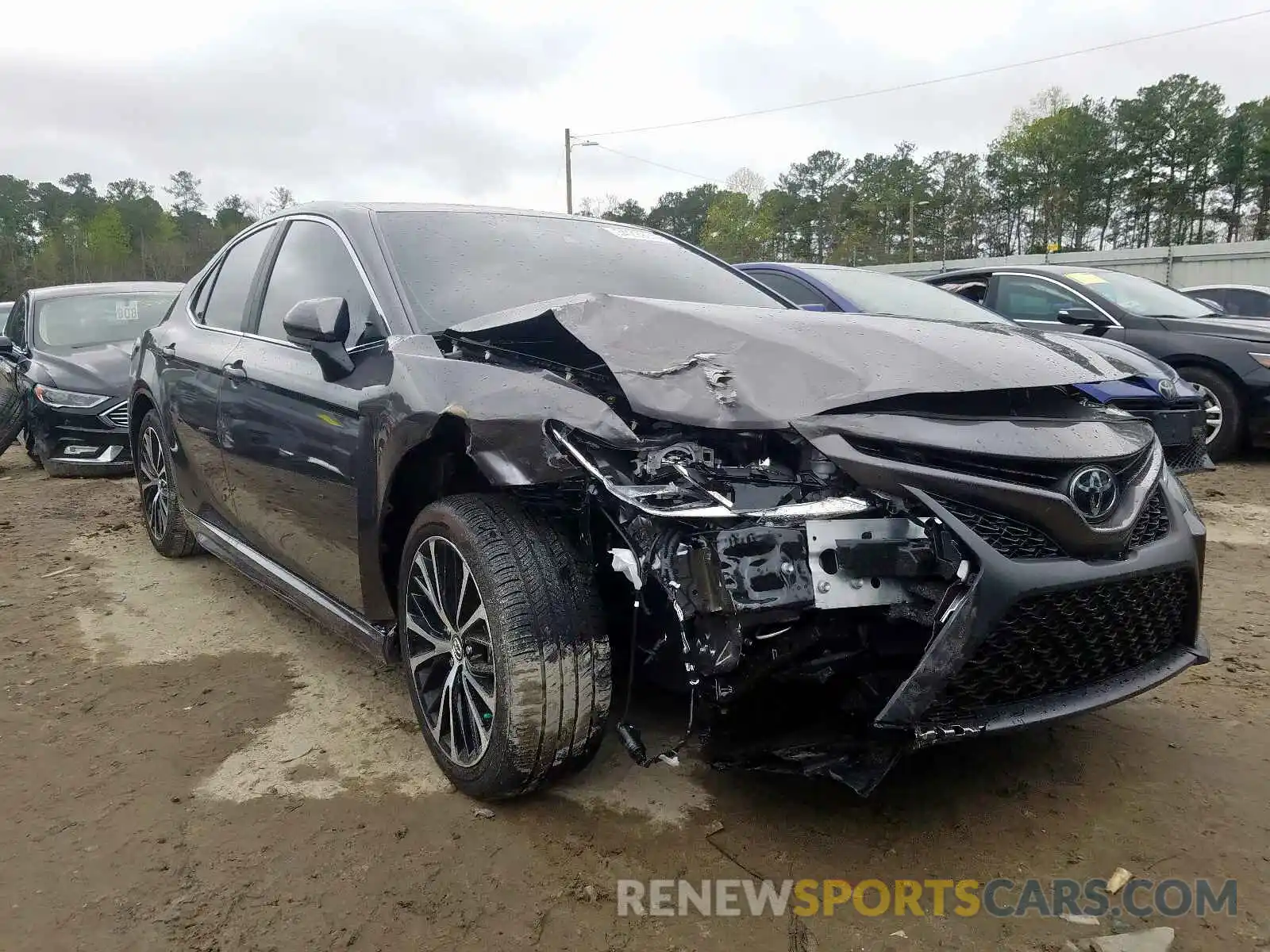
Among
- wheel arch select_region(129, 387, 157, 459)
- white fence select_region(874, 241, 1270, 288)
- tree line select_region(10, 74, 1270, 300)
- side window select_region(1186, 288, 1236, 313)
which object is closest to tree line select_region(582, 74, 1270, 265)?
tree line select_region(10, 74, 1270, 300)

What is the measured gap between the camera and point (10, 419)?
758cm

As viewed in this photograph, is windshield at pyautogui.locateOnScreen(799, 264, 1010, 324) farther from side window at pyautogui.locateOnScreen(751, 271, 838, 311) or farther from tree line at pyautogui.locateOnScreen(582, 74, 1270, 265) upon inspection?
tree line at pyautogui.locateOnScreen(582, 74, 1270, 265)

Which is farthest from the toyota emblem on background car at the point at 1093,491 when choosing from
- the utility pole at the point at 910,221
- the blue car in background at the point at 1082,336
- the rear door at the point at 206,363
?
the utility pole at the point at 910,221

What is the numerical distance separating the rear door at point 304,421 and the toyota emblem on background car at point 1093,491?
1.80 m

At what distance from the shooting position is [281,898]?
206cm

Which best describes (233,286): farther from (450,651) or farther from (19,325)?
(19,325)

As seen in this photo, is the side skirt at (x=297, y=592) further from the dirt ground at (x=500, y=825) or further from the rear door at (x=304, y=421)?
the dirt ground at (x=500, y=825)


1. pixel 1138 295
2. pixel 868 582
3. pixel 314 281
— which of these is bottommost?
pixel 868 582

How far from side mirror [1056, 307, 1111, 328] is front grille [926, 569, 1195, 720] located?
480 centimetres

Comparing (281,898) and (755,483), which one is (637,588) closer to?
(755,483)

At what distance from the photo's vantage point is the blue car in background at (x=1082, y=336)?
498cm

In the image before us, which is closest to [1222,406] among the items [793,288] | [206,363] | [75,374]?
[793,288]

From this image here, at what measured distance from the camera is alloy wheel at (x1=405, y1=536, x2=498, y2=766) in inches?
92.6

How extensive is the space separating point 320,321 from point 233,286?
1.53 meters
